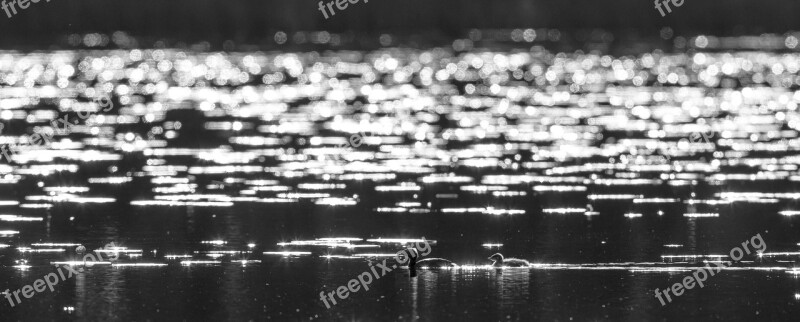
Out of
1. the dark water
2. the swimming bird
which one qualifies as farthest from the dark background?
the swimming bird

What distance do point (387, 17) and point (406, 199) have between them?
358 feet

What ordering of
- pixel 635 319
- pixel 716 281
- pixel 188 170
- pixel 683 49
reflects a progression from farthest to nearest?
pixel 683 49
pixel 188 170
pixel 716 281
pixel 635 319

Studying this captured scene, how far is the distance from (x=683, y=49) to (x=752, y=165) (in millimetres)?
71221

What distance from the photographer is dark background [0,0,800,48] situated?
134m

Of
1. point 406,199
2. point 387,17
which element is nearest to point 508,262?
point 406,199

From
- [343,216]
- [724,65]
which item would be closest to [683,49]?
[724,65]

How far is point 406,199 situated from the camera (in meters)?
31.8

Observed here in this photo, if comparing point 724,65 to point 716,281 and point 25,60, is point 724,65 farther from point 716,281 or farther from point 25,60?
point 716,281

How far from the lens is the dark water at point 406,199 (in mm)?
21188

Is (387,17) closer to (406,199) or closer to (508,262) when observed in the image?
(406,199)

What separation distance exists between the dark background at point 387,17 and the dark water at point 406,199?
66.7 meters

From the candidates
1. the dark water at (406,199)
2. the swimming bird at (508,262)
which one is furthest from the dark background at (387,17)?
the swimming bird at (508,262)

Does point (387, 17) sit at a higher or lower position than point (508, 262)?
higher

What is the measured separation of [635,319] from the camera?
19.8m
